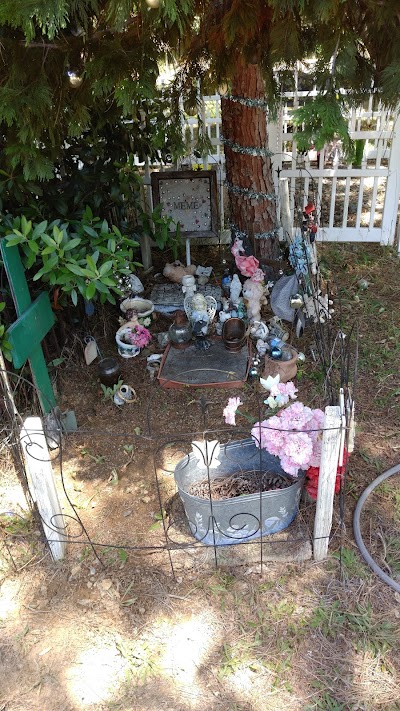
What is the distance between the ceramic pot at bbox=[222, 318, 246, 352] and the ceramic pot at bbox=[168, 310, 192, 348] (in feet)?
0.78

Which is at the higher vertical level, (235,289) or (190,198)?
(190,198)

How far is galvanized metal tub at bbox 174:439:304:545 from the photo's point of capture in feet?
7.92

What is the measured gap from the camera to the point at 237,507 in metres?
2.42

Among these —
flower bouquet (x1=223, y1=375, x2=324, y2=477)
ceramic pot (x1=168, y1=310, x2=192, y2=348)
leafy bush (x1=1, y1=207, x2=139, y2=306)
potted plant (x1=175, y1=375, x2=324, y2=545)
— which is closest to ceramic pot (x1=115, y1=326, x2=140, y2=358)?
ceramic pot (x1=168, y1=310, x2=192, y2=348)

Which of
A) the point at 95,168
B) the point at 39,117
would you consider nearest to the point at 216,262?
the point at 95,168

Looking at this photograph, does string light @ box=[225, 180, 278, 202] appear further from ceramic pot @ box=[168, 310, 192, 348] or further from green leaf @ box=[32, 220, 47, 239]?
green leaf @ box=[32, 220, 47, 239]

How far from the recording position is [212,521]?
242 cm

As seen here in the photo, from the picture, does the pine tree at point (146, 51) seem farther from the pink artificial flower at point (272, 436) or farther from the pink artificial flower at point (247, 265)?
the pink artificial flower at point (247, 265)

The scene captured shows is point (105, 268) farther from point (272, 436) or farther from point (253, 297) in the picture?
point (253, 297)

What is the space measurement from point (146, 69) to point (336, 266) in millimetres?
2962

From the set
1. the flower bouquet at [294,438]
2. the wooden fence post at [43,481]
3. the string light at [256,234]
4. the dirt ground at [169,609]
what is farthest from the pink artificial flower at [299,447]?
the string light at [256,234]

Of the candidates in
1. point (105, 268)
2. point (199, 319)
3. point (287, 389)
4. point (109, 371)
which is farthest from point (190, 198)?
point (287, 389)

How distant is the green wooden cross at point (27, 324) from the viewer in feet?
9.45

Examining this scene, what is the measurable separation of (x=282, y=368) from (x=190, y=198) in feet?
5.63
